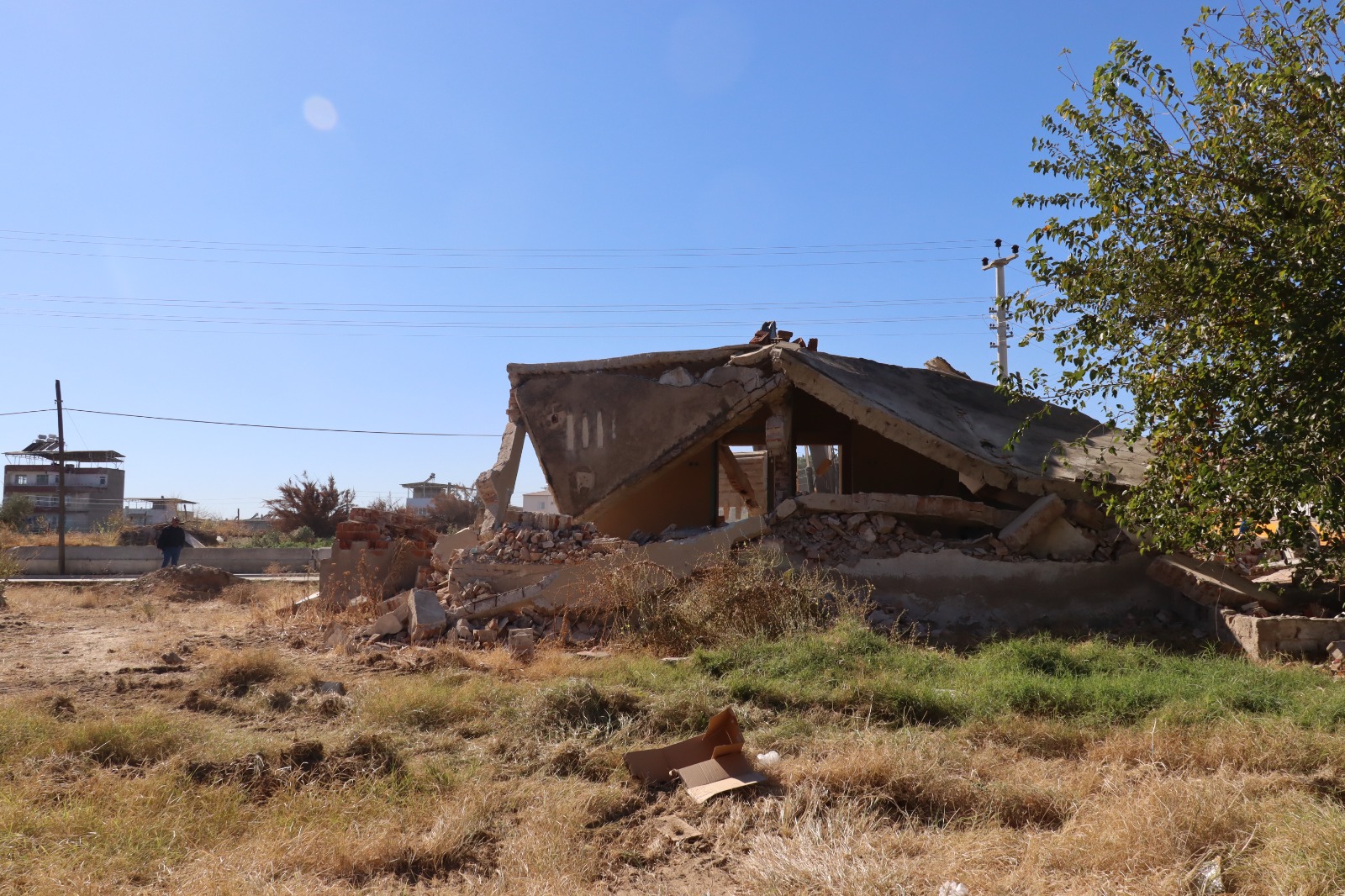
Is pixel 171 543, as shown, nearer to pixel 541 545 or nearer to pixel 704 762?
pixel 541 545

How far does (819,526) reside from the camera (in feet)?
34.8

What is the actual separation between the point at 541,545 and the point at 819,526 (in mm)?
3138

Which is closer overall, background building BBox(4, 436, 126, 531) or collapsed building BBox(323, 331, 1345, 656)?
collapsed building BBox(323, 331, 1345, 656)

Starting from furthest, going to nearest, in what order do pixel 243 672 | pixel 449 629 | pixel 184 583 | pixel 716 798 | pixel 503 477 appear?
pixel 184 583 < pixel 503 477 < pixel 449 629 < pixel 243 672 < pixel 716 798

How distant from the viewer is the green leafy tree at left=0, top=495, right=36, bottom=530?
32.9 m

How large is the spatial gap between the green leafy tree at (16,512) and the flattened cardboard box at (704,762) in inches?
1342

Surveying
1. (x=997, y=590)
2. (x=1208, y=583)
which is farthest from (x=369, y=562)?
(x=1208, y=583)

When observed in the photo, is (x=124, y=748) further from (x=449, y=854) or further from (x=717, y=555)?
(x=717, y=555)

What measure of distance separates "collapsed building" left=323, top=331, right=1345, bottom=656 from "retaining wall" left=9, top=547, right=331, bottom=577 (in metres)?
12.4

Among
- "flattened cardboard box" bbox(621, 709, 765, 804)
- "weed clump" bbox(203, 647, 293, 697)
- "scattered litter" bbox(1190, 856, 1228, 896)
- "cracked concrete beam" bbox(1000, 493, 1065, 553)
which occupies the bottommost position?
"scattered litter" bbox(1190, 856, 1228, 896)

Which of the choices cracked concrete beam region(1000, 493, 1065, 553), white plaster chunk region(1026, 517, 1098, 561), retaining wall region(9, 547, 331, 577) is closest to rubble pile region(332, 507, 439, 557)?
cracked concrete beam region(1000, 493, 1065, 553)

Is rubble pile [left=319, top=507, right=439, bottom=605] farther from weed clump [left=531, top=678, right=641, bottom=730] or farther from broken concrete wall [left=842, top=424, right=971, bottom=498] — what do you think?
broken concrete wall [left=842, top=424, right=971, bottom=498]

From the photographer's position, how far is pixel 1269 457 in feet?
16.6

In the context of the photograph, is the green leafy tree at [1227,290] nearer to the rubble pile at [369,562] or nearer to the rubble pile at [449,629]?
the rubble pile at [449,629]
